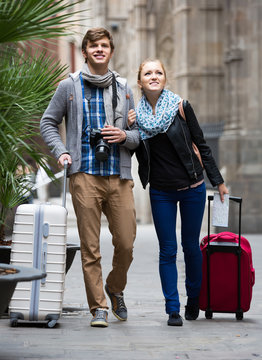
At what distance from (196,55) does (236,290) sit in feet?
67.9

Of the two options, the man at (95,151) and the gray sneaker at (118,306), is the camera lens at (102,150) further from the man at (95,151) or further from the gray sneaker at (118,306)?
the gray sneaker at (118,306)

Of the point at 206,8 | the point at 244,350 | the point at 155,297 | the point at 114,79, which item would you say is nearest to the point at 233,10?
the point at 206,8

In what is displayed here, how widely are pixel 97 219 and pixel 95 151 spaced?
0.49m

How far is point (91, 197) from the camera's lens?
6395 millimetres

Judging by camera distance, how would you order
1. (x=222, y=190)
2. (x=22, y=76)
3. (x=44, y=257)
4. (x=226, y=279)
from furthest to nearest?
(x=226, y=279)
(x=222, y=190)
(x=44, y=257)
(x=22, y=76)

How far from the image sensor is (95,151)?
6316mm

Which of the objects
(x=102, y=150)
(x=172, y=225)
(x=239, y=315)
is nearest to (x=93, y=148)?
(x=102, y=150)

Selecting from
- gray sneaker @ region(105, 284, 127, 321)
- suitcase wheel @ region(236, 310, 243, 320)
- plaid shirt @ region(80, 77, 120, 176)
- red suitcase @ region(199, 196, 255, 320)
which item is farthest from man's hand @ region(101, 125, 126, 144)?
suitcase wheel @ region(236, 310, 243, 320)

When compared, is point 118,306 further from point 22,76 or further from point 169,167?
point 22,76

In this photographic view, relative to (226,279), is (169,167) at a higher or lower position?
higher

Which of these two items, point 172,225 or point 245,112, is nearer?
point 172,225

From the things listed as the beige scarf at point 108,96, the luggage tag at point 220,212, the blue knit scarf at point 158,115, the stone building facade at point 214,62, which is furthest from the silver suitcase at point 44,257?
the stone building facade at point 214,62

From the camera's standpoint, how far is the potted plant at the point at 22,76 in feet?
14.9

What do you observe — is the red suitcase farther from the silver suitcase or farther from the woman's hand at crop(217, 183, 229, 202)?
the silver suitcase
